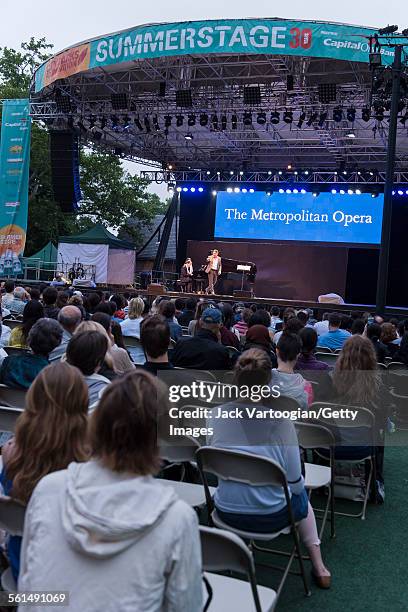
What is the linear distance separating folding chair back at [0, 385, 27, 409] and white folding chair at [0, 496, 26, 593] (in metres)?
1.57

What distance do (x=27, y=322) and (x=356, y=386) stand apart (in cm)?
259

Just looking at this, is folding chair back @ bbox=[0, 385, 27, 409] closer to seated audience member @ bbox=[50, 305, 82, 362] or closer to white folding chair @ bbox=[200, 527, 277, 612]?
seated audience member @ bbox=[50, 305, 82, 362]

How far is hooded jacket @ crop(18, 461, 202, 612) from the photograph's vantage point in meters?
1.34

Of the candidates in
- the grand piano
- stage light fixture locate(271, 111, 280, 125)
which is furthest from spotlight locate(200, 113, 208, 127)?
the grand piano

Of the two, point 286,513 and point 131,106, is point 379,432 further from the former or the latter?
point 131,106

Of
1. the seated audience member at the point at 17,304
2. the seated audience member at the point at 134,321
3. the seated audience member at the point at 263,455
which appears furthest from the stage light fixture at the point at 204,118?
the seated audience member at the point at 263,455

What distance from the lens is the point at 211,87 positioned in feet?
45.4

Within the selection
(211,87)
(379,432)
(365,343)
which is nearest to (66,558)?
(365,343)

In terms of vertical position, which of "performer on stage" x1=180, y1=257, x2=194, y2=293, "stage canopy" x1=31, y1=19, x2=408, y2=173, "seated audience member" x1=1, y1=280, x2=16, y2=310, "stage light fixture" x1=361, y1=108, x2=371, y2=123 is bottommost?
"seated audience member" x1=1, y1=280, x2=16, y2=310

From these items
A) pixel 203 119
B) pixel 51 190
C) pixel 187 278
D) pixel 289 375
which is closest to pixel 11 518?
pixel 289 375

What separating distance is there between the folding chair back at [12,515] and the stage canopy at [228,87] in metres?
10.8

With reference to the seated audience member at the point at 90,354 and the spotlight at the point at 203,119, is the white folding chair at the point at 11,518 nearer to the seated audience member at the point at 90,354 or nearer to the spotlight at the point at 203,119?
the seated audience member at the point at 90,354

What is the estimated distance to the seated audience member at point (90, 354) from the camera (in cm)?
293

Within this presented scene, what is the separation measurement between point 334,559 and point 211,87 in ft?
40.6
